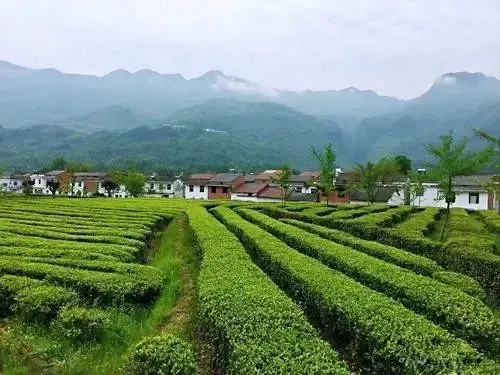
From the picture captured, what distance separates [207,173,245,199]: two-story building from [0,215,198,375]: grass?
206ft

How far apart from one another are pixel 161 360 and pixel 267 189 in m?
65.4

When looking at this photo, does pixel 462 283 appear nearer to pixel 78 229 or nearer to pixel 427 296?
pixel 427 296

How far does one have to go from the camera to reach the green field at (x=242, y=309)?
311 inches

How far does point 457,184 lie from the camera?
56.2m

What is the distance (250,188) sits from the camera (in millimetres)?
75250

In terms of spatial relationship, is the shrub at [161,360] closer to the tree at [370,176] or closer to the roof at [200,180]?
the tree at [370,176]

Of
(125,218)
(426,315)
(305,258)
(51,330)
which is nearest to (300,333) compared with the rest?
(426,315)

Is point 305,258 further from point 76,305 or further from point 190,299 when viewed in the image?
point 76,305

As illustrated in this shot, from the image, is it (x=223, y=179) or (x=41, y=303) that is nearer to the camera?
(x=41, y=303)

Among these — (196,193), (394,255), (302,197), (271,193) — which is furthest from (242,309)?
(196,193)

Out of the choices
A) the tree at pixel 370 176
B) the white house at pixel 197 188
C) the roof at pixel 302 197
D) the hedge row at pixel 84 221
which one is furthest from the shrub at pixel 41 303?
the white house at pixel 197 188

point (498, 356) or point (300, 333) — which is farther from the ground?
point (300, 333)

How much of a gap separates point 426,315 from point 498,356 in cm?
162

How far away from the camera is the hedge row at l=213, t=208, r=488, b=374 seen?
7.79 meters
